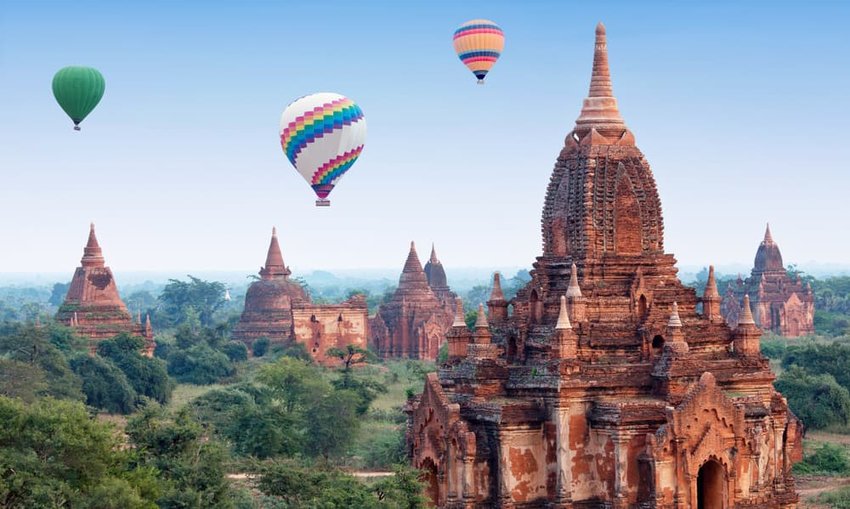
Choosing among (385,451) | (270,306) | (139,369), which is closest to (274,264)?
(270,306)

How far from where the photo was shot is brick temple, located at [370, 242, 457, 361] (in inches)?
3600

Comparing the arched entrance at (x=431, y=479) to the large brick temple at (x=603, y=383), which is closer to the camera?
the large brick temple at (x=603, y=383)

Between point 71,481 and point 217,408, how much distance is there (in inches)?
1133

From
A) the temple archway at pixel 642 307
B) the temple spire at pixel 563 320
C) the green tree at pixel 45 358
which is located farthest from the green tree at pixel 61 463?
the green tree at pixel 45 358

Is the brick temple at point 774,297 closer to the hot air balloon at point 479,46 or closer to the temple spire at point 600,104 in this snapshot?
the hot air balloon at point 479,46

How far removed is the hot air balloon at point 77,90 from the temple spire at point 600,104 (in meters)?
26.8

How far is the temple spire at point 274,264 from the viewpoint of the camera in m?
96.1

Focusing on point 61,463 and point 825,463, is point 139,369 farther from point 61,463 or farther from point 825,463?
point 61,463

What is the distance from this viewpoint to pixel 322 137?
145 ft

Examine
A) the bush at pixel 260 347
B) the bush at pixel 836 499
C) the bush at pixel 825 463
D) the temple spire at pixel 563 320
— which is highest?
the temple spire at pixel 563 320

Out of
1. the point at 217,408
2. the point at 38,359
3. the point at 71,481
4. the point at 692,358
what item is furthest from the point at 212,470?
the point at 38,359

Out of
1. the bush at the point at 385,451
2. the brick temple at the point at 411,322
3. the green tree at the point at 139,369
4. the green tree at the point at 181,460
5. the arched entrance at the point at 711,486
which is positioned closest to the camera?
Answer: the arched entrance at the point at 711,486

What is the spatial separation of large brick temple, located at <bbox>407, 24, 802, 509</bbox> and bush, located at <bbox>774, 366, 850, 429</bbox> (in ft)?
86.6

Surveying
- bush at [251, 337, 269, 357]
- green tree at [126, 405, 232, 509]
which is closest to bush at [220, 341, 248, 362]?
bush at [251, 337, 269, 357]
